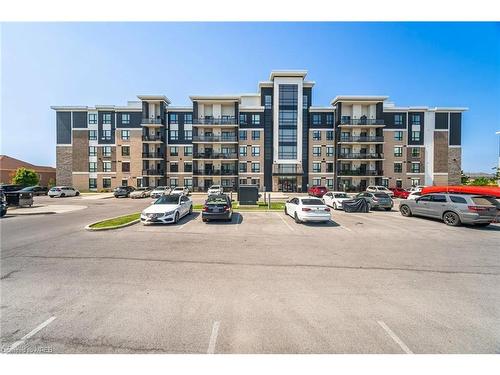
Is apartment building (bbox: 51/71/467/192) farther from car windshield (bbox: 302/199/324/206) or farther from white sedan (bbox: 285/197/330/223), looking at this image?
white sedan (bbox: 285/197/330/223)

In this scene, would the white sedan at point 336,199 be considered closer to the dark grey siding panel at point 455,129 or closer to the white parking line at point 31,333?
the white parking line at point 31,333

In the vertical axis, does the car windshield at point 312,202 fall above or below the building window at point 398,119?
below

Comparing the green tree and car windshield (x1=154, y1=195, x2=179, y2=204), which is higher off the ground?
the green tree

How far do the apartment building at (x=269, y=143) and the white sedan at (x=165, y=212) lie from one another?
28245 mm

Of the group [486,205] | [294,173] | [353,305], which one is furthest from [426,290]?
[294,173]

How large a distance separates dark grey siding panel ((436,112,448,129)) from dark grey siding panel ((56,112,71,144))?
7429cm

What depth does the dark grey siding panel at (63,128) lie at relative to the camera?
43344mm

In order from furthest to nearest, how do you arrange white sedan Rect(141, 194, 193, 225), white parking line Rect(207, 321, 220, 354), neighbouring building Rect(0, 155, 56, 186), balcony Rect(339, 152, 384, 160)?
1. neighbouring building Rect(0, 155, 56, 186)
2. balcony Rect(339, 152, 384, 160)
3. white sedan Rect(141, 194, 193, 225)
4. white parking line Rect(207, 321, 220, 354)

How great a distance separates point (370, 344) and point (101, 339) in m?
4.11

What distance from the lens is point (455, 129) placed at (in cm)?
4253

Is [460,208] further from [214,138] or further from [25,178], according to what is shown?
[25,178]

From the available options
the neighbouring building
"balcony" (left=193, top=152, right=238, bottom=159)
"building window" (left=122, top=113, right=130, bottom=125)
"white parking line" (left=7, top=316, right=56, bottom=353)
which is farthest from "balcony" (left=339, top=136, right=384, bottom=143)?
the neighbouring building

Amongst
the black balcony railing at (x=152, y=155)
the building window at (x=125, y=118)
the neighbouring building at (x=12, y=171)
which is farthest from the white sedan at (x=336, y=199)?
the neighbouring building at (x=12, y=171)

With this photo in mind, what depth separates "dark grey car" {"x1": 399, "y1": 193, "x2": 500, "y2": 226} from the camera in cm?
1110
